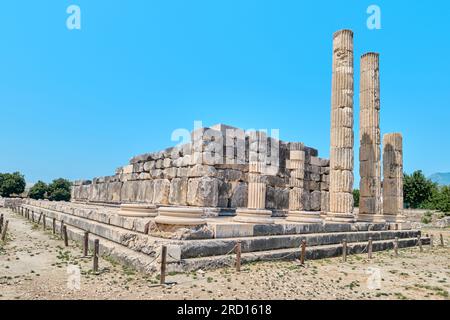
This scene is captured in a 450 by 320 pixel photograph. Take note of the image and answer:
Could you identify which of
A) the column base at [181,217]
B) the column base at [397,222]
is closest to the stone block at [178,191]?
the column base at [181,217]

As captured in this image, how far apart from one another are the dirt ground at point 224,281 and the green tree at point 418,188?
145 ft

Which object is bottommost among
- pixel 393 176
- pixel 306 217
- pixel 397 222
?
pixel 397 222

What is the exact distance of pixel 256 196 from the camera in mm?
11906

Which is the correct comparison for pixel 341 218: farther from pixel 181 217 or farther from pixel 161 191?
pixel 161 191

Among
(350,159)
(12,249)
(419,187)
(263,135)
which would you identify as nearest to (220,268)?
(12,249)

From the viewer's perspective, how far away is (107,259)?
9.52m

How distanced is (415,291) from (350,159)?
9.16m

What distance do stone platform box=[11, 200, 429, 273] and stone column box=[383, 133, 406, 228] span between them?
4.90 meters

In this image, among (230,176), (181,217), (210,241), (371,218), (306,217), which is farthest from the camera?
(371,218)

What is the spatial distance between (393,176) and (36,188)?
4625cm

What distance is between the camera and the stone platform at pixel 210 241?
27.3 ft

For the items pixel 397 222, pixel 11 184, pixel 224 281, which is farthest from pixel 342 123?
pixel 11 184

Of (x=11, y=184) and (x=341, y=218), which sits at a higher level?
(x=11, y=184)

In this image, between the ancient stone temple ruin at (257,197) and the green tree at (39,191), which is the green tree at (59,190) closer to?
the green tree at (39,191)
